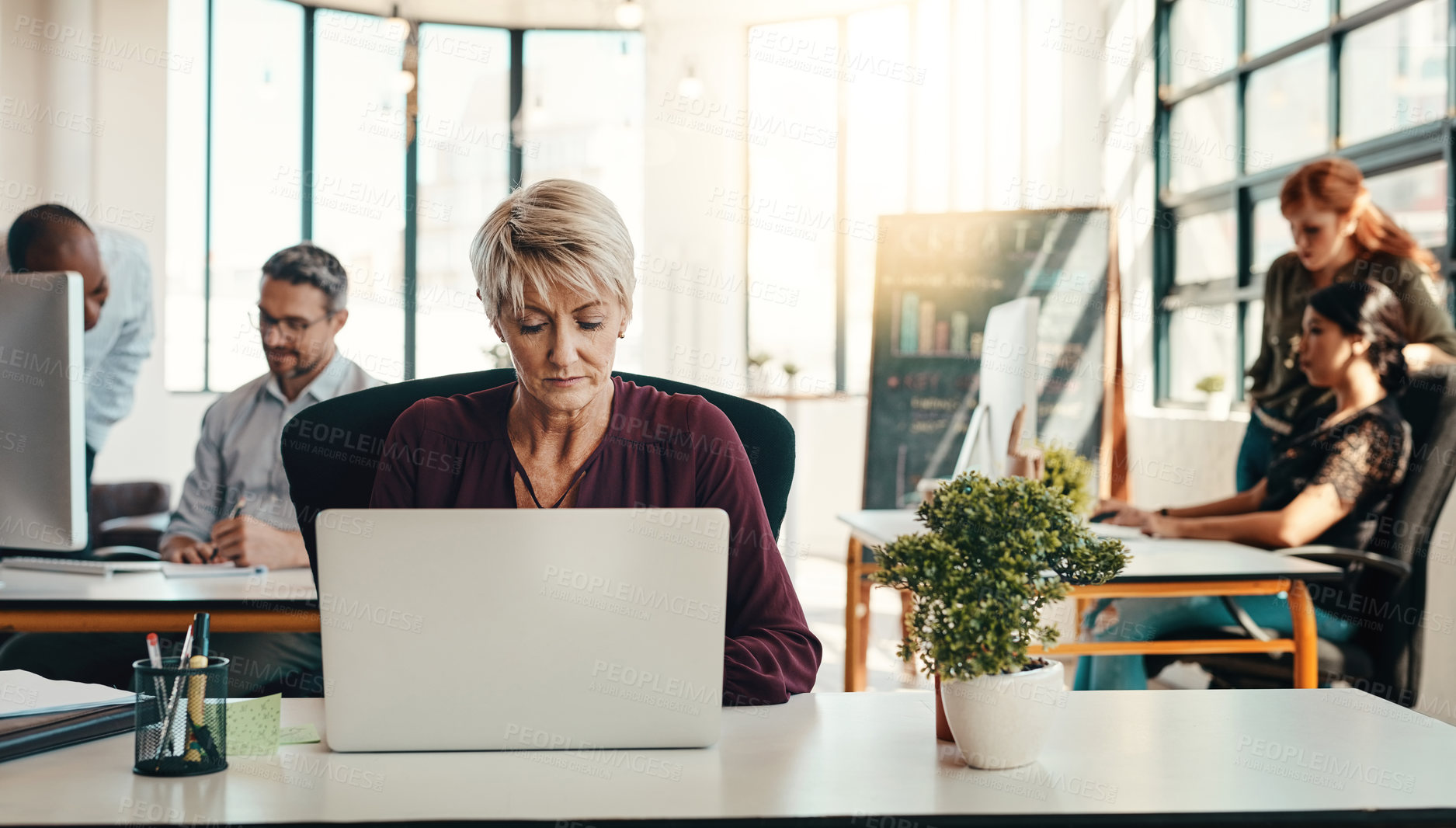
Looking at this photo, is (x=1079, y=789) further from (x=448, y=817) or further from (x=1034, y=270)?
(x=1034, y=270)

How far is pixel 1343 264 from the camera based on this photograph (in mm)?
3697

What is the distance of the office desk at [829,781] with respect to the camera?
3.21 ft

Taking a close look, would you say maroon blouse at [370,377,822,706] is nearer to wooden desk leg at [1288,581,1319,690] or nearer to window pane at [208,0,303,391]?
wooden desk leg at [1288,581,1319,690]

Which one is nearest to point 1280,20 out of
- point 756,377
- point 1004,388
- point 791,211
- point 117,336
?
point 1004,388

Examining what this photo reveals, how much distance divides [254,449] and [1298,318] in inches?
131

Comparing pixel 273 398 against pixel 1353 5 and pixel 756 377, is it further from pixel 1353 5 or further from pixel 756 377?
pixel 756 377

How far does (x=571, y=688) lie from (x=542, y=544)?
0.45ft

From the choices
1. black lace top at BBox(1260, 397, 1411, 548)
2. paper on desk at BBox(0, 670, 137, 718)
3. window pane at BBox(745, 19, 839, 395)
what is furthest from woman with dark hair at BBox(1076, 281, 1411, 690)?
window pane at BBox(745, 19, 839, 395)

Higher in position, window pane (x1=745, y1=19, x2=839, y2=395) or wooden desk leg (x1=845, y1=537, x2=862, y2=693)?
window pane (x1=745, y1=19, x2=839, y2=395)

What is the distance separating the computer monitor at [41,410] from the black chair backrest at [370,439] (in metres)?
0.29

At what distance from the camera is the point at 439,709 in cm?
110

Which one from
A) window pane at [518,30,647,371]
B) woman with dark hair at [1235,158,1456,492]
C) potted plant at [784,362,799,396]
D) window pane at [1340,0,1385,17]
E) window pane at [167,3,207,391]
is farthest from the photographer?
window pane at [518,30,647,371]

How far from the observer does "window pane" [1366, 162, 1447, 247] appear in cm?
392

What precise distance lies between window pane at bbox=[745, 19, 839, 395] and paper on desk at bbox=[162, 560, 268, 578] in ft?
18.7
